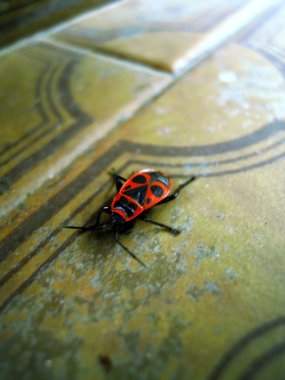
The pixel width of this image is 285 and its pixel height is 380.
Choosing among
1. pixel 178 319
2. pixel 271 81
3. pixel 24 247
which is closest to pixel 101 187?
pixel 24 247

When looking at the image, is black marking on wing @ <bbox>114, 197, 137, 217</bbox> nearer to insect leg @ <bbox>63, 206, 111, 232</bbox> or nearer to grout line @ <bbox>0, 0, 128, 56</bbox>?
insect leg @ <bbox>63, 206, 111, 232</bbox>

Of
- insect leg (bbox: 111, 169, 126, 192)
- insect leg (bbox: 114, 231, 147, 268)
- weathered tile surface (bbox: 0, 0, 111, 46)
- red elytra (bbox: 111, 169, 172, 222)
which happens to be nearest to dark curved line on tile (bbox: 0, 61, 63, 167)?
insect leg (bbox: 111, 169, 126, 192)

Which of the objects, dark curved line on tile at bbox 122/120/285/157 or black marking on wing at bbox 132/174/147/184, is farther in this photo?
dark curved line on tile at bbox 122/120/285/157

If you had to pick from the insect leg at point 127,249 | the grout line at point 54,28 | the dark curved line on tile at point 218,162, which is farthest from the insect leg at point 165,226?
the grout line at point 54,28

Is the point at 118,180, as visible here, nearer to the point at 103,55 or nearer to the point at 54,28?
the point at 103,55

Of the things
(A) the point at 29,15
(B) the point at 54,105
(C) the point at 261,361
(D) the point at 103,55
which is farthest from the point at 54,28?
(C) the point at 261,361

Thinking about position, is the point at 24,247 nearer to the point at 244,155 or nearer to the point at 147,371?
the point at 147,371
